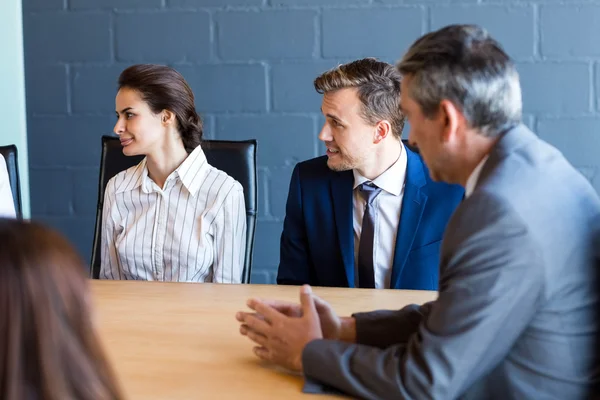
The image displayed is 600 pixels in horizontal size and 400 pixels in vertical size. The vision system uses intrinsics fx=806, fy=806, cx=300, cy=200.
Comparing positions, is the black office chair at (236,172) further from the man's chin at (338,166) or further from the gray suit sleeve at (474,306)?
the gray suit sleeve at (474,306)

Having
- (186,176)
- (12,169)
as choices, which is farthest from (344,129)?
(12,169)

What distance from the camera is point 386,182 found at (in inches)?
89.7

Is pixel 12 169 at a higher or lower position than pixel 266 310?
higher

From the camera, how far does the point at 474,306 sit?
117cm

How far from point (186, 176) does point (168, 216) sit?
0.14 meters

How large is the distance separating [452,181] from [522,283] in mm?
293

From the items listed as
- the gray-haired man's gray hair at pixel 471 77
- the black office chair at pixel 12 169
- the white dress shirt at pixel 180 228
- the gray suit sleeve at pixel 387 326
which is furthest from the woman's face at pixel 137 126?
the gray-haired man's gray hair at pixel 471 77

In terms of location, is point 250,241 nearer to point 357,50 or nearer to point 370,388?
point 357,50

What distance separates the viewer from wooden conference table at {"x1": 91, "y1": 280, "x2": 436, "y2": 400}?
52.5 inches

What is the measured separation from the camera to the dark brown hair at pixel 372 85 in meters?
2.35

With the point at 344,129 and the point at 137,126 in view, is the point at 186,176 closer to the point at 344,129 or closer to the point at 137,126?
the point at 137,126

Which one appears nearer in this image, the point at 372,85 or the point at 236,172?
the point at 372,85

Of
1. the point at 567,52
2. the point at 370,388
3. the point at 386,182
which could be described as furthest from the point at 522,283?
the point at 567,52

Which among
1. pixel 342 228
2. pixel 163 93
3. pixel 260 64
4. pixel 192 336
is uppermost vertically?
pixel 260 64
